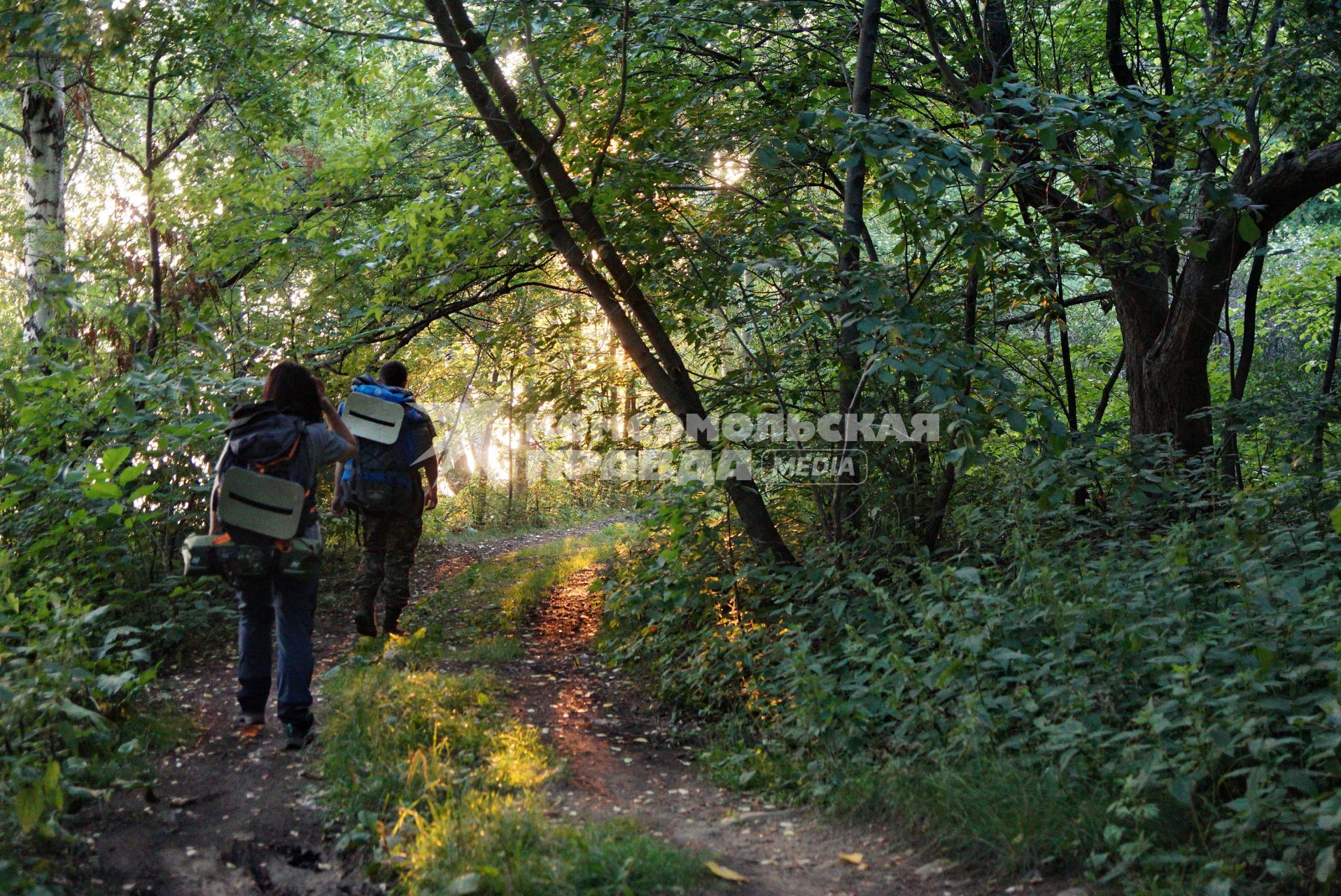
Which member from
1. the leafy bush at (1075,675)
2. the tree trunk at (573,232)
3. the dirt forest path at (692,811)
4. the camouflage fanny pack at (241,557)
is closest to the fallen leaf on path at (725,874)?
the dirt forest path at (692,811)

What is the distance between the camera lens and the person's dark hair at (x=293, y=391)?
16.8ft

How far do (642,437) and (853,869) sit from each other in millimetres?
4999

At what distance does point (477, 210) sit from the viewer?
21.8 feet

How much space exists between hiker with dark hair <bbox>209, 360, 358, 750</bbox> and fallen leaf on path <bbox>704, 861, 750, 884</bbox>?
8.06ft

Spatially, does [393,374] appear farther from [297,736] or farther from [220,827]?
[220,827]

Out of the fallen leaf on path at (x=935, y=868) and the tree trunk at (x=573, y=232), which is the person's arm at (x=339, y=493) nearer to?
the tree trunk at (x=573, y=232)

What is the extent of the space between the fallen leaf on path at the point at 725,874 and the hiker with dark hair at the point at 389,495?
4216mm

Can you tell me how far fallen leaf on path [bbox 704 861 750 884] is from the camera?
11.6ft

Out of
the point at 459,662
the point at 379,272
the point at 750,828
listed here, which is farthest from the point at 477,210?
the point at 750,828

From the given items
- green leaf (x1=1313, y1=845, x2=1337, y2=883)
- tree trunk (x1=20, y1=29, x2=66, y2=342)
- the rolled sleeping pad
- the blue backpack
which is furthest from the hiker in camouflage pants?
green leaf (x1=1313, y1=845, x2=1337, y2=883)

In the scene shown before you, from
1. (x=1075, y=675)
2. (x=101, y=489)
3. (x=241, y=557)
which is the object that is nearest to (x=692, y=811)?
(x=1075, y=675)

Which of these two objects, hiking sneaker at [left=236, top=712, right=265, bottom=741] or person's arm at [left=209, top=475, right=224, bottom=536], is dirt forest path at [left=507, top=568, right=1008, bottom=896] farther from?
person's arm at [left=209, top=475, right=224, bottom=536]

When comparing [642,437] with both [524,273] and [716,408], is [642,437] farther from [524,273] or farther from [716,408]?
[524,273]

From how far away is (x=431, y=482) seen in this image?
7.24 metres
